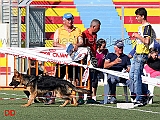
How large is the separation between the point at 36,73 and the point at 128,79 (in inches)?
70.4

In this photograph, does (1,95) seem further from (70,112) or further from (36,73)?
(70,112)

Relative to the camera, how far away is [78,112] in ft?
39.2

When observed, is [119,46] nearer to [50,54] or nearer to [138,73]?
[50,54]

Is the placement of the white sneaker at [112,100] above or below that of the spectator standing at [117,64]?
below

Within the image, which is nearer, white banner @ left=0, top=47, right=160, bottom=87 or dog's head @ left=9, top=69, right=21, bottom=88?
dog's head @ left=9, top=69, right=21, bottom=88

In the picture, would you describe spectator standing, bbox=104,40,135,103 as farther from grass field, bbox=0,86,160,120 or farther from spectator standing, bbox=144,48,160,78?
grass field, bbox=0,86,160,120

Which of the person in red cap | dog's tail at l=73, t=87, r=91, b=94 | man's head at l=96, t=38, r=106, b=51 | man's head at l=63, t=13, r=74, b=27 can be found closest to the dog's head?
dog's tail at l=73, t=87, r=91, b=94

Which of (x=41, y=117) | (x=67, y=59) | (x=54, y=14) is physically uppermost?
(x=54, y=14)

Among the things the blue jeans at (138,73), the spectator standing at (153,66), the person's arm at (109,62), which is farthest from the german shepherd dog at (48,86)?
the spectator standing at (153,66)

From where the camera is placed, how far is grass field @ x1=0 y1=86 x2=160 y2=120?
11050 mm

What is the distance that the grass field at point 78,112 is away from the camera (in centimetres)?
1105

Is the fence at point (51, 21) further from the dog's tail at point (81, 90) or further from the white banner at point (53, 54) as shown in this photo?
the dog's tail at point (81, 90)

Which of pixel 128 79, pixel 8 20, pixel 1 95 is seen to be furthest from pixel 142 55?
pixel 8 20

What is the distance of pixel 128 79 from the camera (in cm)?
1412
